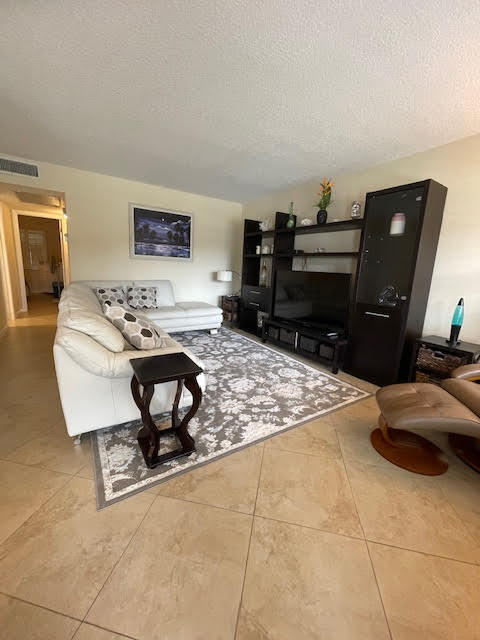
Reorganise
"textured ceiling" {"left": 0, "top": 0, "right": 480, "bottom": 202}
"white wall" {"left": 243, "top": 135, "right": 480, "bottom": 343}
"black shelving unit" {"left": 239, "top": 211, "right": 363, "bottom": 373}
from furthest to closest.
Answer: "black shelving unit" {"left": 239, "top": 211, "right": 363, "bottom": 373} → "white wall" {"left": 243, "top": 135, "right": 480, "bottom": 343} → "textured ceiling" {"left": 0, "top": 0, "right": 480, "bottom": 202}

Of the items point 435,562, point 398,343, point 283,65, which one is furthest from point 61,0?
point 398,343

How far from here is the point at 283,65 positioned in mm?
1688

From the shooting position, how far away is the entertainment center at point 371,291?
2.59 meters

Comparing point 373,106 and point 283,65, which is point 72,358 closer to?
point 283,65

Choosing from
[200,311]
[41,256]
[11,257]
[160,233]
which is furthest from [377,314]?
[41,256]

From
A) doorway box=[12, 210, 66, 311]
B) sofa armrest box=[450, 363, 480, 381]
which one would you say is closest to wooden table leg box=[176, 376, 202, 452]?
sofa armrest box=[450, 363, 480, 381]

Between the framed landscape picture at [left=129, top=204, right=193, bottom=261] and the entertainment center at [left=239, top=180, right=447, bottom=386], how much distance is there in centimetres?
189

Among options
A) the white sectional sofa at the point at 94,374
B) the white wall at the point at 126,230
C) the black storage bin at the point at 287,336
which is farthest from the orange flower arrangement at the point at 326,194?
the white sectional sofa at the point at 94,374

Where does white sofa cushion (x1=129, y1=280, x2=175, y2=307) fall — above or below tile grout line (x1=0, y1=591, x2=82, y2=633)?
above

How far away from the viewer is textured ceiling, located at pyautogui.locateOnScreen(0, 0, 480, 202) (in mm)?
1376

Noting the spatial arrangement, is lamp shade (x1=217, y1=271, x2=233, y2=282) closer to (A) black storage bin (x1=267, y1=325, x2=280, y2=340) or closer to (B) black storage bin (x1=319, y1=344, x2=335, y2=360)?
(A) black storage bin (x1=267, y1=325, x2=280, y2=340)

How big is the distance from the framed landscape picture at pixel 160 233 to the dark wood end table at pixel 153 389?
3436 millimetres

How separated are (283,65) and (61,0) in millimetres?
1249

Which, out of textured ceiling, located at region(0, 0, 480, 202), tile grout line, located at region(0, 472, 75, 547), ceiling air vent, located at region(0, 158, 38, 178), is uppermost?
textured ceiling, located at region(0, 0, 480, 202)
